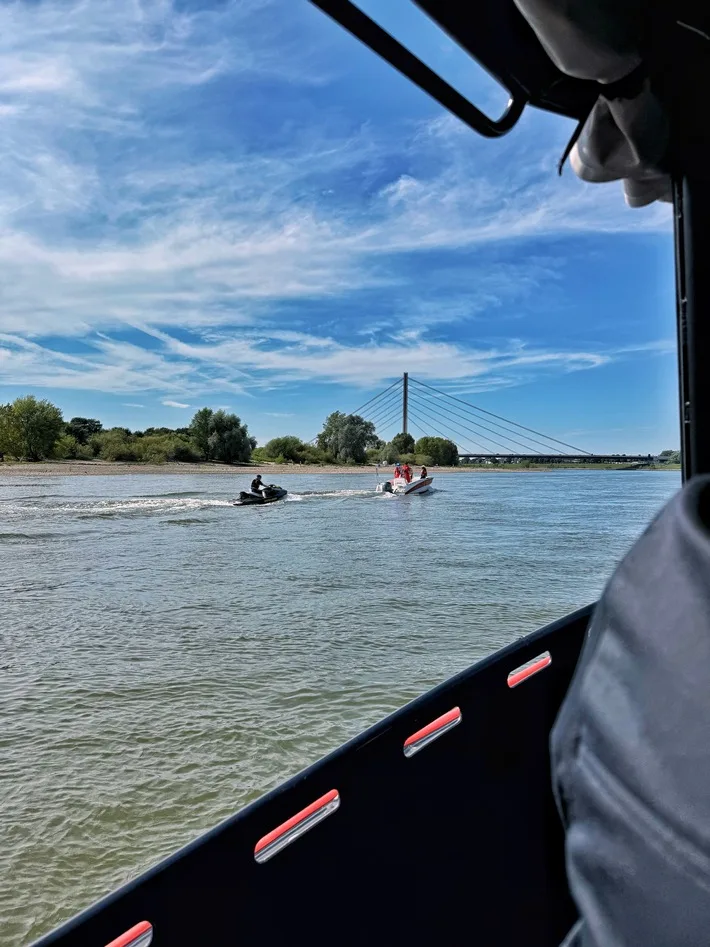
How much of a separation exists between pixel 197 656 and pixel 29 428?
1939 inches

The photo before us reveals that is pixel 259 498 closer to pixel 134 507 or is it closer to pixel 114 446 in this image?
pixel 134 507

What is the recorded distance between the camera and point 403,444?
4847 centimetres

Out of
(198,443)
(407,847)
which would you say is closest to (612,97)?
(407,847)

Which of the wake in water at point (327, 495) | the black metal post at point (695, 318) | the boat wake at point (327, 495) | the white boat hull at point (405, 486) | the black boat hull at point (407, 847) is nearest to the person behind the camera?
the black boat hull at point (407, 847)

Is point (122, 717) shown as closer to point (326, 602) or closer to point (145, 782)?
point (145, 782)

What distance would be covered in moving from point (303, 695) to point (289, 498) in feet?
74.1

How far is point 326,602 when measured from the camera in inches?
374

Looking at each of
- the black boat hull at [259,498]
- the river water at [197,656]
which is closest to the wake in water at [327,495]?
the black boat hull at [259,498]

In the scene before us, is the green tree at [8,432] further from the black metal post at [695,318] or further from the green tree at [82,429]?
the black metal post at [695,318]

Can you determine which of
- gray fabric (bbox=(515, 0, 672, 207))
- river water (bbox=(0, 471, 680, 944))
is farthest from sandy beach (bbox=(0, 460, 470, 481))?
gray fabric (bbox=(515, 0, 672, 207))

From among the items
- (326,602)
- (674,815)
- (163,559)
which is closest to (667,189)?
(674,815)

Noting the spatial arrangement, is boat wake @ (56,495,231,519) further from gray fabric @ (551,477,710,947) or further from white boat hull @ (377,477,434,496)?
gray fabric @ (551,477,710,947)

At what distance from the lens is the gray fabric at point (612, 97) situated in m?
1.23

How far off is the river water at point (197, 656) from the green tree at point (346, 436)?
36572 millimetres
